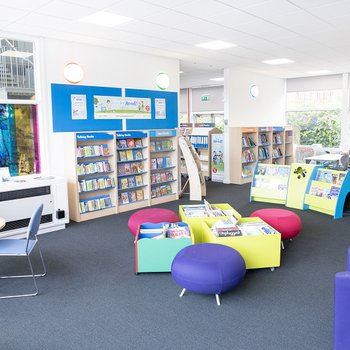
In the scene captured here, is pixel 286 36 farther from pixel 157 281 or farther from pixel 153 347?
pixel 153 347

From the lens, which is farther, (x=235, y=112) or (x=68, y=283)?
(x=235, y=112)

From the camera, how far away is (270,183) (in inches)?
307

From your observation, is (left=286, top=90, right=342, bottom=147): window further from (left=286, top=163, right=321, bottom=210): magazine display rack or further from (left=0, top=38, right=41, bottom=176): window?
(left=0, top=38, right=41, bottom=176): window

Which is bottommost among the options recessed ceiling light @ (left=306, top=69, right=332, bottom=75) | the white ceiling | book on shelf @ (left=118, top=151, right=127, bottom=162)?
book on shelf @ (left=118, top=151, right=127, bottom=162)

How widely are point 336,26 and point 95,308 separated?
5.44m

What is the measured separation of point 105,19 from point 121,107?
2.28 metres

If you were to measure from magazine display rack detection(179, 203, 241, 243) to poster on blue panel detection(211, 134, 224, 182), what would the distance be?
4969 mm

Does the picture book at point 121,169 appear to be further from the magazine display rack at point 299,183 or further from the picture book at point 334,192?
the picture book at point 334,192

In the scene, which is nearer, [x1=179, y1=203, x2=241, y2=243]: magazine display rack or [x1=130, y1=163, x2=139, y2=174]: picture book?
[x1=179, y1=203, x2=241, y2=243]: magazine display rack

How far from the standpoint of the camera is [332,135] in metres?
11.8

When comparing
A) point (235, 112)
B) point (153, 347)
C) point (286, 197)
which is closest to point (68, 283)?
Answer: point (153, 347)

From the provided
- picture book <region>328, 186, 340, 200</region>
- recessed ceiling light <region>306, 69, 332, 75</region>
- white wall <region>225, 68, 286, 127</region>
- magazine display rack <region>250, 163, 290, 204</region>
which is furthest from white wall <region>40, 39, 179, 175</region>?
recessed ceiling light <region>306, 69, 332, 75</region>

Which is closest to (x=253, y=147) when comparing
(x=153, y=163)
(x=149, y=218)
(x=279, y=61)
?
(x=279, y=61)

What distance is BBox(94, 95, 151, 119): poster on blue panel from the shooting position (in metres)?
7.08
